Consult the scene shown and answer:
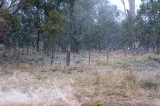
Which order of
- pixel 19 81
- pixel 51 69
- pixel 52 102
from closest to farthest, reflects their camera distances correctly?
pixel 52 102 < pixel 19 81 < pixel 51 69

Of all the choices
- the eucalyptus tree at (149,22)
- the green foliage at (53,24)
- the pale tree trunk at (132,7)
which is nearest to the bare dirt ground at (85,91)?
the green foliage at (53,24)

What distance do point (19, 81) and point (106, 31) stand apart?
29360 millimetres

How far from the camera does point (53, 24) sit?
24.4 m

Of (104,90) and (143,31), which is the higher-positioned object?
(143,31)

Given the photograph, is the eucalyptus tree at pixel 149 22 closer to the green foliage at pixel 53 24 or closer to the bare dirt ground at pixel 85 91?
the green foliage at pixel 53 24

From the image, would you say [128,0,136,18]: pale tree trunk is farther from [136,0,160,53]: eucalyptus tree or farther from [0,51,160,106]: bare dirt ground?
[0,51,160,106]: bare dirt ground

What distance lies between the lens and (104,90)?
40.8 feet

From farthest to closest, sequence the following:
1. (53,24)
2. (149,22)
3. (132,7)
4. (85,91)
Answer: (132,7) → (149,22) → (53,24) → (85,91)

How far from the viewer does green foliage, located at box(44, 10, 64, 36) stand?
2418cm

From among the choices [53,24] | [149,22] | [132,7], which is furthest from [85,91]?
[132,7]

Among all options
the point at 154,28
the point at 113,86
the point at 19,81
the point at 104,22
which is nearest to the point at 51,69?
the point at 19,81

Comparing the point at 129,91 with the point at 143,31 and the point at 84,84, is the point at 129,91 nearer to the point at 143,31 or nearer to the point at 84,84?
the point at 84,84

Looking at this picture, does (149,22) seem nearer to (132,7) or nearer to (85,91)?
(132,7)

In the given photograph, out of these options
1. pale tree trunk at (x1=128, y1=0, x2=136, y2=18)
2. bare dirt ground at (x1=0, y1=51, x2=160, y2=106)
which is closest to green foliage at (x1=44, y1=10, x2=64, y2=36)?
bare dirt ground at (x1=0, y1=51, x2=160, y2=106)
